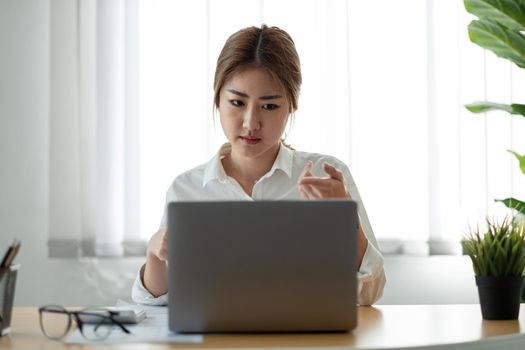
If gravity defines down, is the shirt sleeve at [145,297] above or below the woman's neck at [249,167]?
below

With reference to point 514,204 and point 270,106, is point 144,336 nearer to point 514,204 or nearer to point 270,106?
point 270,106

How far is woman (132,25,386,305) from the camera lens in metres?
1.98

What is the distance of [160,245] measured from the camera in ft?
5.56

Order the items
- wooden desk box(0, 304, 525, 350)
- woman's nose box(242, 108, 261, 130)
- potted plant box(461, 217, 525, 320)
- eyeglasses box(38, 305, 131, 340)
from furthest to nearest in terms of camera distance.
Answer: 1. woman's nose box(242, 108, 261, 130)
2. potted plant box(461, 217, 525, 320)
3. eyeglasses box(38, 305, 131, 340)
4. wooden desk box(0, 304, 525, 350)

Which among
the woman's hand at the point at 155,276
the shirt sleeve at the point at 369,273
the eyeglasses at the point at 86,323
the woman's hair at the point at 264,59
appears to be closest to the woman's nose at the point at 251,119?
the woman's hair at the point at 264,59

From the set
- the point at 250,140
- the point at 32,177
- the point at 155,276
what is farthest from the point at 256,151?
the point at 32,177

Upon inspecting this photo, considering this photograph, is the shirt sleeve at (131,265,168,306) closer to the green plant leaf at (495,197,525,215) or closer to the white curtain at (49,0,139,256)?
the white curtain at (49,0,139,256)

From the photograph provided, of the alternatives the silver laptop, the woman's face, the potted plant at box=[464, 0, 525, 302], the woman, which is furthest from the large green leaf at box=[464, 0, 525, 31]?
the silver laptop

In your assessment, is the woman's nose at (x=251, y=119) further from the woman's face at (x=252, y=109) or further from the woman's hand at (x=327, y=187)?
the woman's hand at (x=327, y=187)

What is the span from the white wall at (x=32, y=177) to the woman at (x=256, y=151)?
3.92ft

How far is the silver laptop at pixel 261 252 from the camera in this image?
133cm

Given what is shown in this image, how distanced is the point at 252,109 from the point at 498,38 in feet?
4.25

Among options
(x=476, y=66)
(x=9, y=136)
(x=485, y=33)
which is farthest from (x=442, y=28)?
(x=9, y=136)

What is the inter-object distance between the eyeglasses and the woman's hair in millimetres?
889
